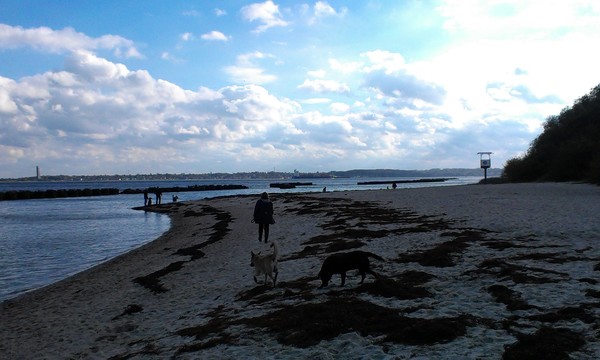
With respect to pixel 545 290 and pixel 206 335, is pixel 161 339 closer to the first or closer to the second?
pixel 206 335

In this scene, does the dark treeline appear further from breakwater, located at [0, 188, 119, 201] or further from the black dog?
breakwater, located at [0, 188, 119, 201]

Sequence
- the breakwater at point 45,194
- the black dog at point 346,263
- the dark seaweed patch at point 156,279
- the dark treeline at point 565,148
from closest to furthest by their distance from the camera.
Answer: the black dog at point 346,263 → the dark seaweed patch at point 156,279 → the dark treeline at point 565,148 → the breakwater at point 45,194

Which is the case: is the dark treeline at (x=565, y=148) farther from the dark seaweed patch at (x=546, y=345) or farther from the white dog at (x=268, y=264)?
the dark seaweed patch at (x=546, y=345)

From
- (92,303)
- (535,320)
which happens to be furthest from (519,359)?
(92,303)

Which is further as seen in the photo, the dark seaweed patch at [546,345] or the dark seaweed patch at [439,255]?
the dark seaweed patch at [439,255]

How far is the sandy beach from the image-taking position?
22.1 feet

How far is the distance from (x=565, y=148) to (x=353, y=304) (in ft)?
192

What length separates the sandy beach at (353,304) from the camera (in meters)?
6.73

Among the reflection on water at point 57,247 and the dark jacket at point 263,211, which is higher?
the dark jacket at point 263,211

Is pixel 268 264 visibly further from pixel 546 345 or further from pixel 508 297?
pixel 546 345

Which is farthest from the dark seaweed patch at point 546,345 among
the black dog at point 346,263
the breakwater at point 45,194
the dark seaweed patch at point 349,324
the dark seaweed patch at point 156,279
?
the breakwater at point 45,194

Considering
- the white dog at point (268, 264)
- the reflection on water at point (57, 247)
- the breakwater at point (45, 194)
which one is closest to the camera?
the white dog at point (268, 264)

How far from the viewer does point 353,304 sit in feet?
28.1

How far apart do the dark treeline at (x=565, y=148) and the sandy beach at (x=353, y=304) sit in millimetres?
43113
